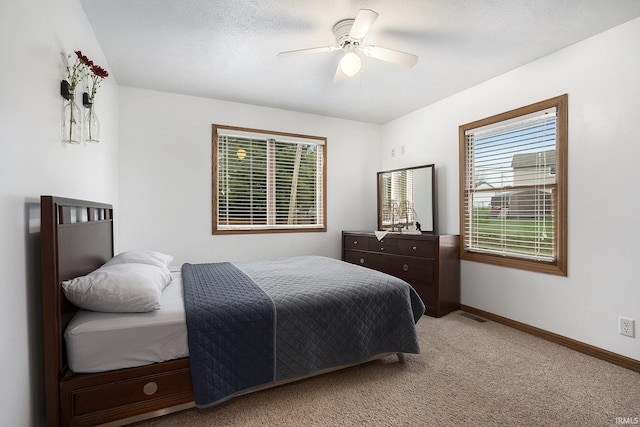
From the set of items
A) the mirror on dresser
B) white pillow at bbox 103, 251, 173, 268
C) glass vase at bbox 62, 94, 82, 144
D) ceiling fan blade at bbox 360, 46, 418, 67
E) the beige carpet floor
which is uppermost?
ceiling fan blade at bbox 360, 46, 418, 67

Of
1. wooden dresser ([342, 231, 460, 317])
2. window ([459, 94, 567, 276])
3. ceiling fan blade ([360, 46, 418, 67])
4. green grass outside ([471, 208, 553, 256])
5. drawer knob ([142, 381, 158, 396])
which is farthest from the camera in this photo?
wooden dresser ([342, 231, 460, 317])

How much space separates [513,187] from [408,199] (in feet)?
4.41

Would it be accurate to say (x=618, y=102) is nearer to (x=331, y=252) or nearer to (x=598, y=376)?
(x=598, y=376)

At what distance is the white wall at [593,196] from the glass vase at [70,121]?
3.69 metres

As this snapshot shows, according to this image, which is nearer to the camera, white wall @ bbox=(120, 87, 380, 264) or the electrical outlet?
the electrical outlet

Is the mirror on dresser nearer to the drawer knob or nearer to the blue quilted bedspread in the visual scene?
the blue quilted bedspread

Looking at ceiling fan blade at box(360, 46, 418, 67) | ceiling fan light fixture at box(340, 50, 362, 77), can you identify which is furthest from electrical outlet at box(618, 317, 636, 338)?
ceiling fan light fixture at box(340, 50, 362, 77)

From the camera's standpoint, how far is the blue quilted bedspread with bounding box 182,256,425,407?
166 centimetres

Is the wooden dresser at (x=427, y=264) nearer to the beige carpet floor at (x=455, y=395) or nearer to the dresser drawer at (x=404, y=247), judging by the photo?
the dresser drawer at (x=404, y=247)

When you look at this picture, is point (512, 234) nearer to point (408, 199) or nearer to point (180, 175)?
point (408, 199)

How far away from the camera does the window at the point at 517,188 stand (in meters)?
2.76

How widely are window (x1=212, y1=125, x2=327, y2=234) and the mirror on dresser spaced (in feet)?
3.07

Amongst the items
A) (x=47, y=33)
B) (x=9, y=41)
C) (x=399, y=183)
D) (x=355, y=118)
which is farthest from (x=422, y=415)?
(x=355, y=118)

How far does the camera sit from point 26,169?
135 centimetres
